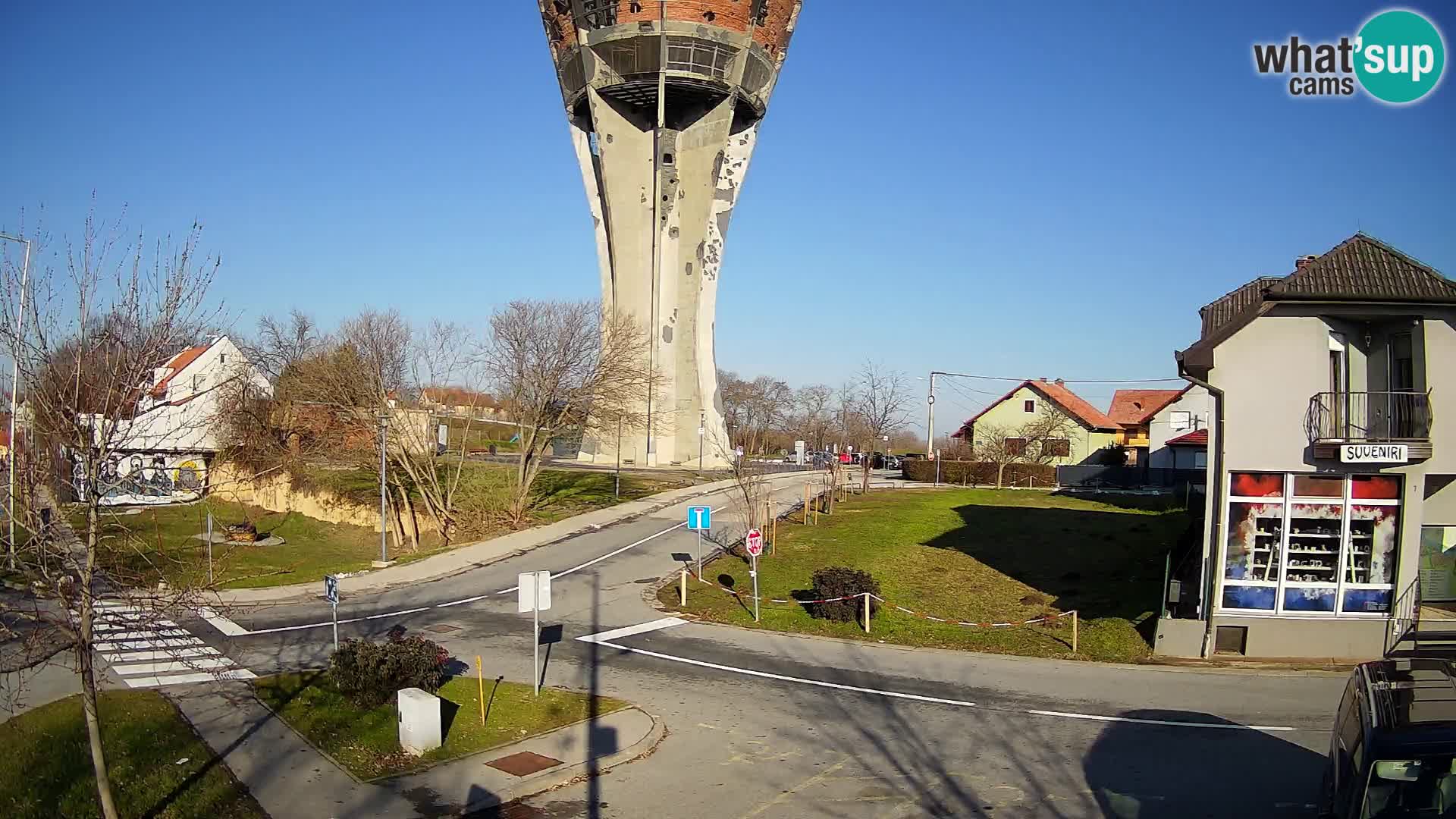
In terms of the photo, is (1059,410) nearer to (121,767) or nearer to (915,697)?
(915,697)

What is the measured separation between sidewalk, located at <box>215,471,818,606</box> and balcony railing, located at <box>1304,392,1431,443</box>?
20.7 metres

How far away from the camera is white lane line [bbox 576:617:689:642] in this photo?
21016mm

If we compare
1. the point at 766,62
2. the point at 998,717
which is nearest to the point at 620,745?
the point at 998,717

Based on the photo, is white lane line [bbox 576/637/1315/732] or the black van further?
white lane line [bbox 576/637/1315/732]

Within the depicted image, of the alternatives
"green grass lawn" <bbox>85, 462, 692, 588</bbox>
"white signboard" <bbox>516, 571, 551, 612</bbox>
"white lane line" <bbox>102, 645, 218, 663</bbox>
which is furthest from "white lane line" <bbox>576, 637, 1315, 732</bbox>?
"green grass lawn" <bbox>85, 462, 692, 588</bbox>

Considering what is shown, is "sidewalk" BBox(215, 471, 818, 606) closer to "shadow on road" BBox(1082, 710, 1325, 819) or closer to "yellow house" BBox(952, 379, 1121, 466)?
"shadow on road" BBox(1082, 710, 1325, 819)

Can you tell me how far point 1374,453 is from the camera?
17.2 metres

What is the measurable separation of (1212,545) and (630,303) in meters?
43.2

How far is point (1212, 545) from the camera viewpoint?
18.3 meters

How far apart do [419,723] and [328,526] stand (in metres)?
34.4

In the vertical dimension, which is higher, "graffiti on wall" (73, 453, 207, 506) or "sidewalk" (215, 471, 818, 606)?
"graffiti on wall" (73, 453, 207, 506)

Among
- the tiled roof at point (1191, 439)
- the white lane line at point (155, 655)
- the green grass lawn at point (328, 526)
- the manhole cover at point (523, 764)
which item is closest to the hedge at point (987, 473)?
the tiled roof at point (1191, 439)

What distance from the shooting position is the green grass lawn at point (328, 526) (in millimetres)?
29062

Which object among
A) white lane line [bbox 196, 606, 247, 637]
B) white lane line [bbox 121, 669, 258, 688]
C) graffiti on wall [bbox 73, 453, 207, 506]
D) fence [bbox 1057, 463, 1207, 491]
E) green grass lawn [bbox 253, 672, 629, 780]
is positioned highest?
graffiti on wall [bbox 73, 453, 207, 506]
